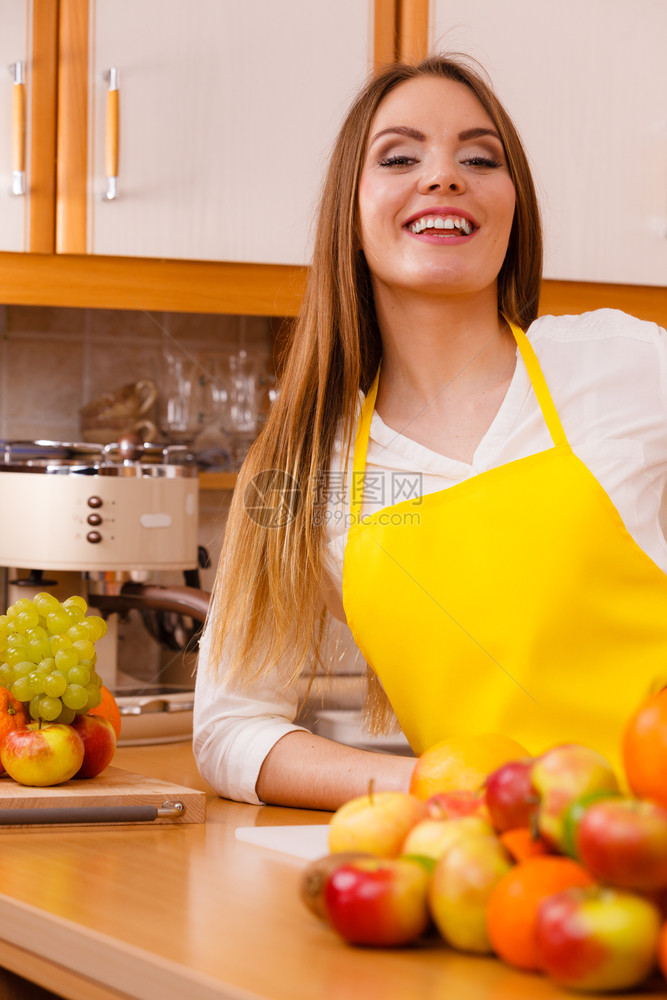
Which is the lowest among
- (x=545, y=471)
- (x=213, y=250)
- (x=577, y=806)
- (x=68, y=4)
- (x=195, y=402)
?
(x=577, y=806)

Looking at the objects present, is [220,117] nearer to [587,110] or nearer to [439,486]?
[587,110]

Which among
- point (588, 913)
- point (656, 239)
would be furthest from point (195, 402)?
point (588, 913)

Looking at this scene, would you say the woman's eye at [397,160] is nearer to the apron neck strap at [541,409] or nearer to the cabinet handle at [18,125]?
the apron neck strap at [541,409]

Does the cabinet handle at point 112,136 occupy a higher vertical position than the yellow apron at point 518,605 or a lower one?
higher

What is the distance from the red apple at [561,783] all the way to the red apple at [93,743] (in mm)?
495

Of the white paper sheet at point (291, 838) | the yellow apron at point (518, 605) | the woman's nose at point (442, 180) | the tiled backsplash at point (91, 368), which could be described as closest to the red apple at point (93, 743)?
the white paper sheet at point (291, 838)

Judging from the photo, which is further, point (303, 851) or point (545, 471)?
point (545, 471)

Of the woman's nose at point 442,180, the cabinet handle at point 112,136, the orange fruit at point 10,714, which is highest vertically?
the cabinet handle at point 112,136

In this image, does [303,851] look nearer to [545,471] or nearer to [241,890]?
[241,890]

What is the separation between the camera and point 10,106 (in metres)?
1.49

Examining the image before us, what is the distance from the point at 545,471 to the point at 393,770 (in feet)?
1.04

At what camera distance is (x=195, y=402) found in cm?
190

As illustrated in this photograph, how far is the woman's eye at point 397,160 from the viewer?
1.12 meters

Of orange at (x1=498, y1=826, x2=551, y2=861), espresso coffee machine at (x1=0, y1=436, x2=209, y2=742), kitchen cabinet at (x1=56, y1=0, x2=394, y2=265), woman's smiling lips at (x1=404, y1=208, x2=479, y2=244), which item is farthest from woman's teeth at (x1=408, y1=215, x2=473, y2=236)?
orange at (x1=498, y1=826, x2=551, y2=861)
